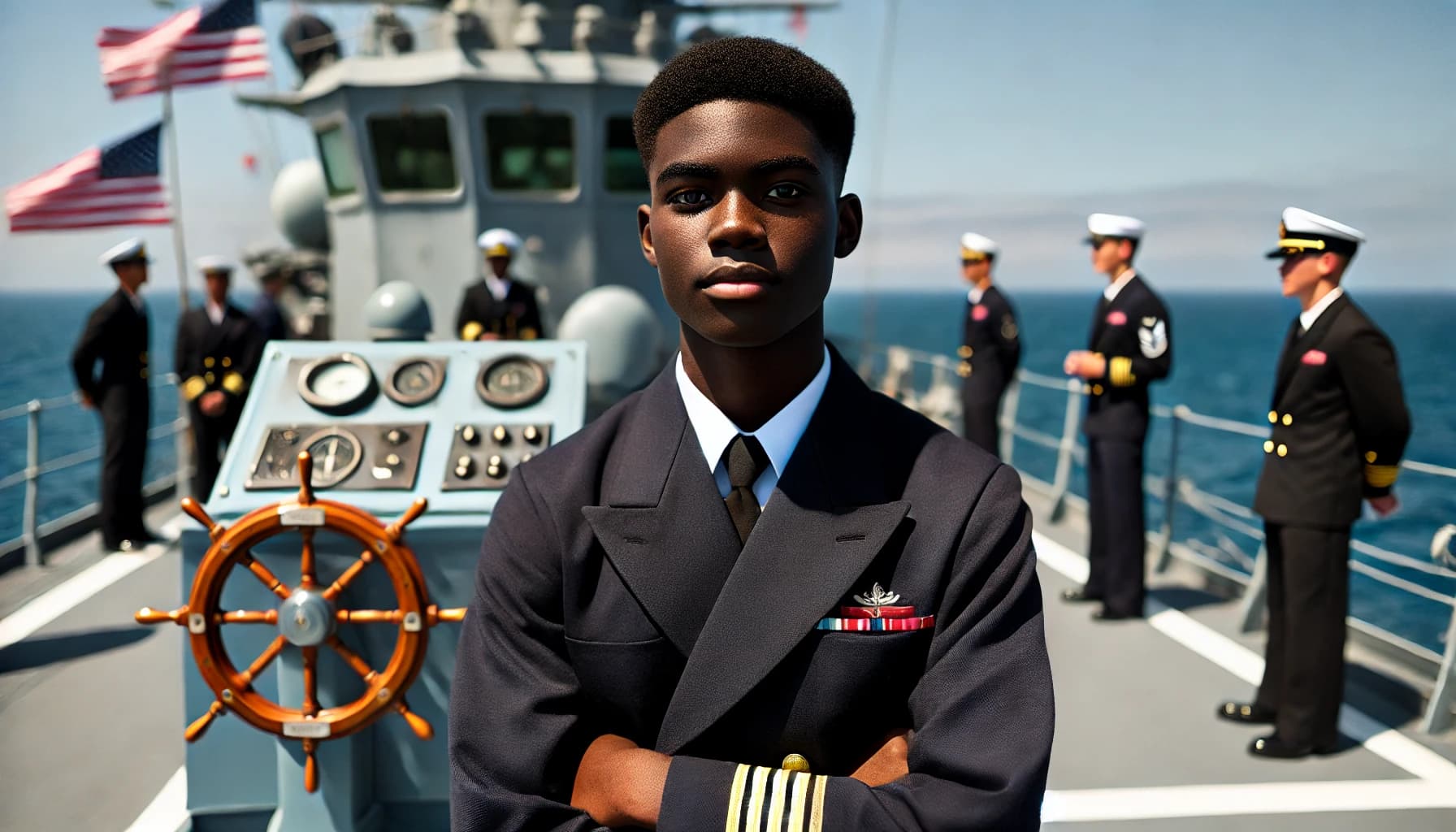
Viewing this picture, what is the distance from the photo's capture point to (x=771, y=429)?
1299 millimetres

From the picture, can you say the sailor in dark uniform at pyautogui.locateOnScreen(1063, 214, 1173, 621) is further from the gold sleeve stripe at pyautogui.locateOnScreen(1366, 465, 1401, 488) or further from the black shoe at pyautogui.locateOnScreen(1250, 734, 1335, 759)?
the black shoe at pyautogui.locateOnScreen(1250, 734, 1335, 759)

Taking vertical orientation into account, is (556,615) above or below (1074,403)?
above

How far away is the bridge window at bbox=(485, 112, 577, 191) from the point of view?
24.0 feet

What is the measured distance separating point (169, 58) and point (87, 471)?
3493 centimetres

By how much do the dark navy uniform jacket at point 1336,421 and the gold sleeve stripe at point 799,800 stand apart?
3.02 metres

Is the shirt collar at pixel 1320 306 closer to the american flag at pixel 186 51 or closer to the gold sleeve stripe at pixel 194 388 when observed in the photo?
the gold sleeve stripe at pixel 194 388

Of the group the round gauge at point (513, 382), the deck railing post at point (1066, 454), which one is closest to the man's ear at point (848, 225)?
the round gauge at point (513, 382)

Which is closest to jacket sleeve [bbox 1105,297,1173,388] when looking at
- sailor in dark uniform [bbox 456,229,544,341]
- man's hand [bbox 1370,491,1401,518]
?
man's hand [bbox 1370,491,1401,518]

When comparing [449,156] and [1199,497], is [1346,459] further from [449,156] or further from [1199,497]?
[449,156]

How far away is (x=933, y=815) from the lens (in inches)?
45.7

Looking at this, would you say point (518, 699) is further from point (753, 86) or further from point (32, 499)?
point (32, 499)

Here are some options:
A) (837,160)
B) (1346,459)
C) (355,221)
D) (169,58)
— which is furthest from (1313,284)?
(169,58)

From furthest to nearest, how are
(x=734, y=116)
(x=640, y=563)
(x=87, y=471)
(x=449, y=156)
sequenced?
(x=87, y=471), (x=449, y=156), (x=640, y=563), (x=734, y=116)

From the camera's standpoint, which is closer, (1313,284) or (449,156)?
(1313,284)
